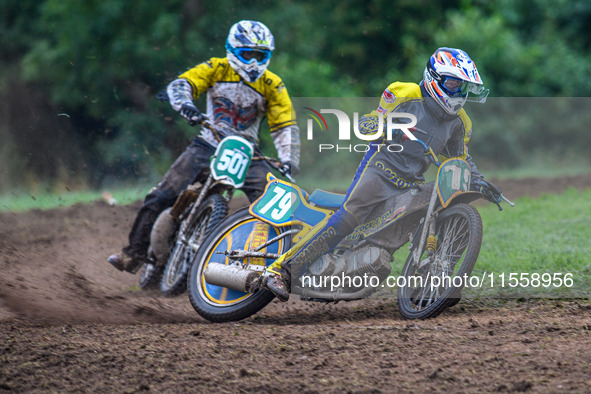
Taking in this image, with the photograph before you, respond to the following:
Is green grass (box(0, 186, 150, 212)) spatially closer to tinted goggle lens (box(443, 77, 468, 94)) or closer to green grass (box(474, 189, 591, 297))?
green grass (box(474, 189, 591, 297))

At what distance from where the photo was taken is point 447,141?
20.0 ft

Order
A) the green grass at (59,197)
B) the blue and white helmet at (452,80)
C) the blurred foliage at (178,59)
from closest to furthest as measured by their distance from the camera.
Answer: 1. the blue and white helmet at (452,80)
2. the green grass at (59,197)
3. the blurred foliage at (178,59)

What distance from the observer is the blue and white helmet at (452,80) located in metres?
5.86

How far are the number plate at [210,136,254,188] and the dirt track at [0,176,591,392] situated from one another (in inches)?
43.5

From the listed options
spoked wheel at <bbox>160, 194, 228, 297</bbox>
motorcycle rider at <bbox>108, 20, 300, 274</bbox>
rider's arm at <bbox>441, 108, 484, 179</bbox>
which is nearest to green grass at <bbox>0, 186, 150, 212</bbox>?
motorcycle rider at <bbox>108, 20, 300, 274</bbox>

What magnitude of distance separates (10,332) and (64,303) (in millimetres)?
1407

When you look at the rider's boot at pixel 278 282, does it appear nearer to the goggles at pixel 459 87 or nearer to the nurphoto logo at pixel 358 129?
the nurphoto logo at pixel 358 129

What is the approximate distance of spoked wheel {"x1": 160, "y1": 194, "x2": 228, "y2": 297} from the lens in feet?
24.5

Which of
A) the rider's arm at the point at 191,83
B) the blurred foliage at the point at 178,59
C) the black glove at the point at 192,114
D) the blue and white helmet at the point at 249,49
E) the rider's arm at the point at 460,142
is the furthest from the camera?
the blurred foliage at the point at 178,59

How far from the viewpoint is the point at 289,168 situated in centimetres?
720

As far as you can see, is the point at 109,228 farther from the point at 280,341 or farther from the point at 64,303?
the point at 280,341

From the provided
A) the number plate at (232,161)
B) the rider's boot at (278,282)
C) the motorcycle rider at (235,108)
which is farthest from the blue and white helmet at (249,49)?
the rider's boot at (278,282)

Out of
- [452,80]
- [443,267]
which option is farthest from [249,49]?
[443,267]

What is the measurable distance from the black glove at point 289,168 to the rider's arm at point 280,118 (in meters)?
0.29
